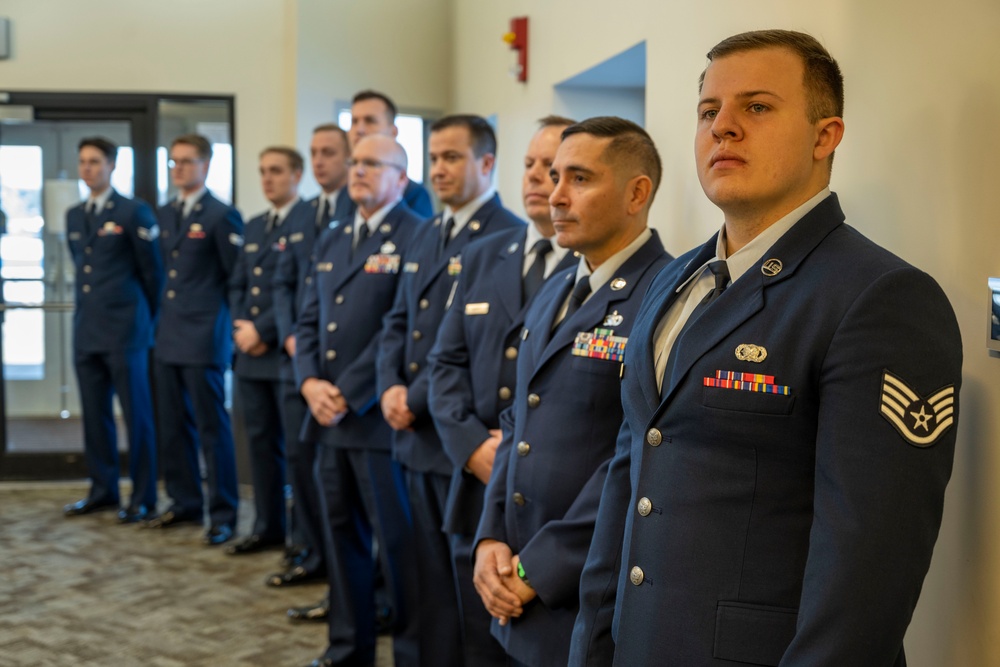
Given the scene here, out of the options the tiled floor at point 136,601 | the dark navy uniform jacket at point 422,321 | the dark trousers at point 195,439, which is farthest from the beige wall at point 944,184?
the dark trousers at point 195,439

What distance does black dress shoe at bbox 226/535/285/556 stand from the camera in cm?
474

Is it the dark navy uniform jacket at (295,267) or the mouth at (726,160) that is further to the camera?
the dark navy uniform jacket at (295,267)

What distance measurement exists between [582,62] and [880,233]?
203 centimetres

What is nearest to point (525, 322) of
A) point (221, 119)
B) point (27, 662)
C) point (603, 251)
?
point (603, 251)

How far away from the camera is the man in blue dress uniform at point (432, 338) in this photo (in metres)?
2.91

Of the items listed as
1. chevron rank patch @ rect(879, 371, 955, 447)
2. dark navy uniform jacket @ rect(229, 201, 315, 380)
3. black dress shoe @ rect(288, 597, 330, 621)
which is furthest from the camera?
dark navy uniform jacket @ rect(229, 201, 315, 380)

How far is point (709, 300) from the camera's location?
1.43 metres

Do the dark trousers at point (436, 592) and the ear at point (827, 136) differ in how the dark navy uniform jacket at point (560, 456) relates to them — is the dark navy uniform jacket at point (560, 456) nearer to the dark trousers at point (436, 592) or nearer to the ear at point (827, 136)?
the ear at point (827, 136)

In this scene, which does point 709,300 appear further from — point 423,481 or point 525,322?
point 423,481

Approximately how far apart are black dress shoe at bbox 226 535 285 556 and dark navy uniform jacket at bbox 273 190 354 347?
3.30 ft

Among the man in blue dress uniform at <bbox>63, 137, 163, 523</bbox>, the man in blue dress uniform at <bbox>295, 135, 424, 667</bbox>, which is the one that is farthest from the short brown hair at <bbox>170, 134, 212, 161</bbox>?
the man in blue dress uniform at <bbox>295, 135, 424, 667</bbox>

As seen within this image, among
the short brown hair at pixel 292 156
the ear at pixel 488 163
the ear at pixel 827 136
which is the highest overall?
the short brown hair at pixel 292 156

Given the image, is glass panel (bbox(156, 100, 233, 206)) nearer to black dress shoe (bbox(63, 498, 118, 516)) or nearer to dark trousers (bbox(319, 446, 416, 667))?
black dress shoe (bbox(63, 498, 118, 516))

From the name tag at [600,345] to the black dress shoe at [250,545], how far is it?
3.18 m
